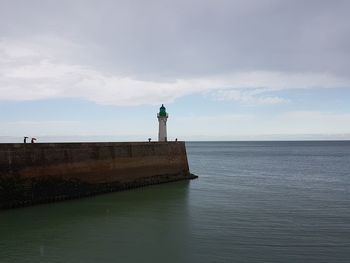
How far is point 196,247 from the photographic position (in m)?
11.8

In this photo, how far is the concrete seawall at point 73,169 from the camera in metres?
16.9

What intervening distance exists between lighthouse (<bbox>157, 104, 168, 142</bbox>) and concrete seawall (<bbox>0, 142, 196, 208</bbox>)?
398 cm

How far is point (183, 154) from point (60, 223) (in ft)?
52.0

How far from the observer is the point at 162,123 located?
31547mm

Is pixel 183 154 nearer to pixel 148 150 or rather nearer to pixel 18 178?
pixel 148 150

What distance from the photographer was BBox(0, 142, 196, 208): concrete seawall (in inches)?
666

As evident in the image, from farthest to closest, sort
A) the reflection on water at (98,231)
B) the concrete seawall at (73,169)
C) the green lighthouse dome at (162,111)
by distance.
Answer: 1. the green lighthouse dome at (162,111)
2. the concrete seawall at (73,169)
3. the reflection on water at (98,231)

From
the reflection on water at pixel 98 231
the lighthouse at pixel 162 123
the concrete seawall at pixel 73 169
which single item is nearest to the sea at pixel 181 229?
the reflection on water at pixel 98 231

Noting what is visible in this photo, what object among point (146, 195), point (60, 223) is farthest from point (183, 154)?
point (60, 223)

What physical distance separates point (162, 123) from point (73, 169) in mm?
12706

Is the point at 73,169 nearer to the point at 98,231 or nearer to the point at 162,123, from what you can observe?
the point at 98,231

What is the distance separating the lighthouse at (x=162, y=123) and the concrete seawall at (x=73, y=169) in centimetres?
398

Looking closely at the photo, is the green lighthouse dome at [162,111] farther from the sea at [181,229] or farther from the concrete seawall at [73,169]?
the sea at [181,229]

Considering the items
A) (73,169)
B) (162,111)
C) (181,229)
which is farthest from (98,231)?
(162,111)
